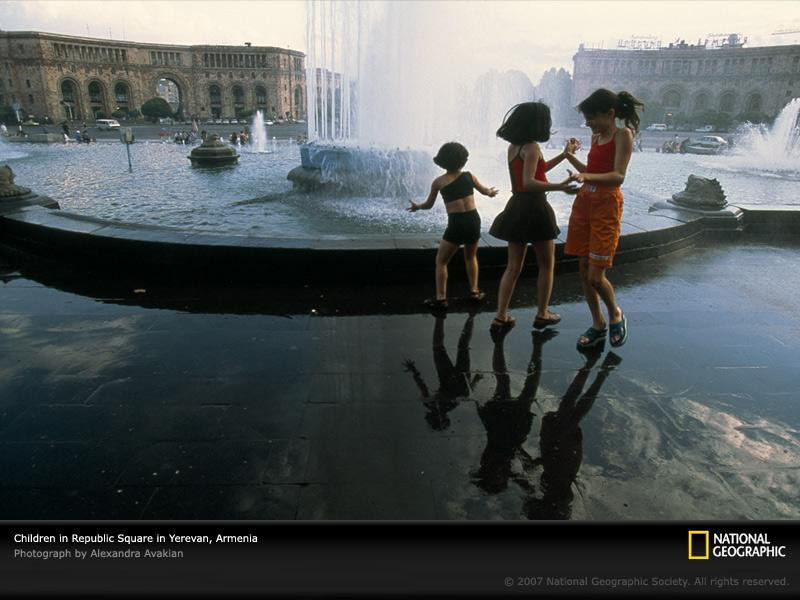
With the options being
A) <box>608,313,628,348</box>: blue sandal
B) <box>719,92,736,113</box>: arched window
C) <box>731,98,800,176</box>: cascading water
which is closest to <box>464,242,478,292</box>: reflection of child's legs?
<box>608,313,628,348</box>: blue sandal

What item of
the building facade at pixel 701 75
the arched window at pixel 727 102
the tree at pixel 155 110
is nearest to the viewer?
the tree at pixel 155 110

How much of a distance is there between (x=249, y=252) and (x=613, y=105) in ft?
11.8

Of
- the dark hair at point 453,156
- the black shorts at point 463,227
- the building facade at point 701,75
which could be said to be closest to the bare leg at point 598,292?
the black shorts at point 463,227

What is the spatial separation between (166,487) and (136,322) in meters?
2.29

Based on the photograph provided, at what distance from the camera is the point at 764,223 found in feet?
25.8

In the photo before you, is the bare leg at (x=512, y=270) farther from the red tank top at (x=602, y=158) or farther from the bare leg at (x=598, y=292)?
the red tank top at (x=602, y=158)

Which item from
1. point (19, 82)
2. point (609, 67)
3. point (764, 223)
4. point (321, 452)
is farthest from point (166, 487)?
point (609, 67)

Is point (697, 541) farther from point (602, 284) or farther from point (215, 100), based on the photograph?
point (215, 100)

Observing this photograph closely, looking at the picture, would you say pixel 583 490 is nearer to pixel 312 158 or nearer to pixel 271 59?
pixel 312 158

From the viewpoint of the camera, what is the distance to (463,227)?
4.46 meters

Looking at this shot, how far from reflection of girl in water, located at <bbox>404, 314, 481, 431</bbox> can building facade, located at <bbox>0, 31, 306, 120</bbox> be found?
9551 cm

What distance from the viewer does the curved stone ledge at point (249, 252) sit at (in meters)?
5.29

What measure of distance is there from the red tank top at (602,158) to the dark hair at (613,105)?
0.67 ft

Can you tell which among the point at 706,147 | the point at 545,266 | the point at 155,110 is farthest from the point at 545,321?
the point at 155,110
